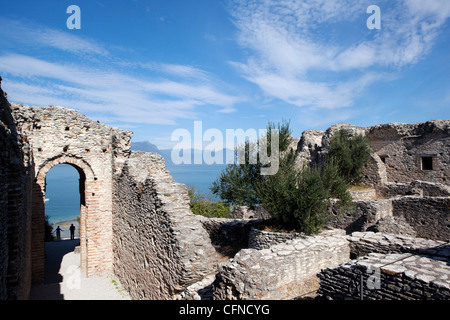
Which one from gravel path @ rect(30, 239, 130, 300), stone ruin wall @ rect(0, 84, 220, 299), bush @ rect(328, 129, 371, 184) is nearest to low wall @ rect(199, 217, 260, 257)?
stone ruin wall @ rect(0, 84, 220, 299)

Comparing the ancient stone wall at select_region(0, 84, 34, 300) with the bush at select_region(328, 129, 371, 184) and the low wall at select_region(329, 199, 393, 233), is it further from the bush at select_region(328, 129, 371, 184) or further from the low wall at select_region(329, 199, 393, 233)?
the bush at select_region(328, 129, 371, 184)

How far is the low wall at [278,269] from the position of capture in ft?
17.0

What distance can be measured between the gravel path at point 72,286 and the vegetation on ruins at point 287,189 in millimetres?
6213

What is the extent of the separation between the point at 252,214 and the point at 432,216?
32.6 feet

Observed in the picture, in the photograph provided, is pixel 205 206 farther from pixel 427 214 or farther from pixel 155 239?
pixel 155 239

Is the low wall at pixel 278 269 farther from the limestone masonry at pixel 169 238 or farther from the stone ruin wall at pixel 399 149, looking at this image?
the stone ruin wall at pixel 399 149

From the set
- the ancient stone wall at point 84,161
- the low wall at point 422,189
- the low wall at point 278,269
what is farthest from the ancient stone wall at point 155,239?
the low wall at point 422,189

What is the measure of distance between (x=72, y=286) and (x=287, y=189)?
8.73 meters

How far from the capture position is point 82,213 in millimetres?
10656

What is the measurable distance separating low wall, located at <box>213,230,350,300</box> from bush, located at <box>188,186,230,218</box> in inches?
625

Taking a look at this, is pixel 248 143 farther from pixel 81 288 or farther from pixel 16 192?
pixel 16 192

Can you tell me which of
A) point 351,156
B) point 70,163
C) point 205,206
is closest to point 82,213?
point 70,163

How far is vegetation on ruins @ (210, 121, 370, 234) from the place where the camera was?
10484 millimetres
